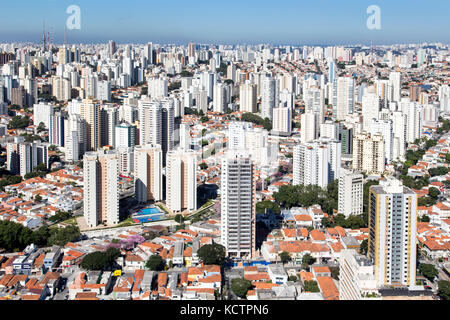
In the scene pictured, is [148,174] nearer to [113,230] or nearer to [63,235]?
[113,230]

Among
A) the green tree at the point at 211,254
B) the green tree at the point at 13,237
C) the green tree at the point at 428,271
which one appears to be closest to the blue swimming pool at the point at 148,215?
the green tree at the point at 13,237

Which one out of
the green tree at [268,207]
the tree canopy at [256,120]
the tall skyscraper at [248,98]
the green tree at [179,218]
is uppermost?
the tall skyscraper at [248,98]

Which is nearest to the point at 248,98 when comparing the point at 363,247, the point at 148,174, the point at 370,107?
the point at 370,107

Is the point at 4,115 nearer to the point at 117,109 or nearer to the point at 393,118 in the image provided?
the point at 117,109

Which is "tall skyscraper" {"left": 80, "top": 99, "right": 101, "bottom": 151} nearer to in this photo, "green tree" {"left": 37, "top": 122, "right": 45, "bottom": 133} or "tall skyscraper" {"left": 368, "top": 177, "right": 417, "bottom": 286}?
"green tree" {"left": 37, "top": 122, "right": 45, "bottom": 133}

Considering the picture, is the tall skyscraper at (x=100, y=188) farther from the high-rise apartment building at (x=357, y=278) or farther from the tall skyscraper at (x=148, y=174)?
the high-rise apartment building at (x=357, y=278)
